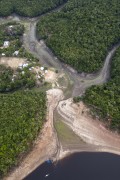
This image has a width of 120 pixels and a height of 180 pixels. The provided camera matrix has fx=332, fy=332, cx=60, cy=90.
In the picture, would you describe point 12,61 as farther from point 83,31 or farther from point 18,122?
point 18,122

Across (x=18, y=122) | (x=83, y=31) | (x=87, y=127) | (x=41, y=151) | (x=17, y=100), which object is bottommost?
(x=41, y=151)

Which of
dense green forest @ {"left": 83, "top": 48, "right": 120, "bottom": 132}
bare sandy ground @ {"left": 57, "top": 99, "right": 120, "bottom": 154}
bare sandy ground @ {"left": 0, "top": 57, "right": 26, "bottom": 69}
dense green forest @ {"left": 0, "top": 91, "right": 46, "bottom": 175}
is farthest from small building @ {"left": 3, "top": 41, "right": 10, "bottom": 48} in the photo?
dense green forest @ {"left": 83, "top": 48, "right": 120, "bottom": 132}

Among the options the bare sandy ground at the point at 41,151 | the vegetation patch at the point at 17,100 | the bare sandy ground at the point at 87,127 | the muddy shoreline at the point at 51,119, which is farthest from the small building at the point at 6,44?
the bare sandy ground at the point at 87,127

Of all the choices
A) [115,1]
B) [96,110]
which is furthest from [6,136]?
[115,1]

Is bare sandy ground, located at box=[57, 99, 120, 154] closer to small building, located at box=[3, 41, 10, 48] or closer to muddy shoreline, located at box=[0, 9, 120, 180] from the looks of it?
muddy shoreline, located at box=[0, 9, 120, 180]

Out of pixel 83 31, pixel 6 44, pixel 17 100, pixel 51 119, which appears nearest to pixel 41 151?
pixel 51 119
